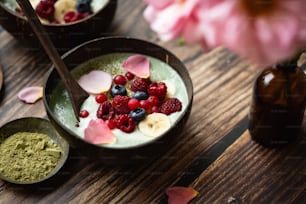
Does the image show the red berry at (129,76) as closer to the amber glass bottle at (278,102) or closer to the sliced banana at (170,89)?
the sliced banana at (170,89)

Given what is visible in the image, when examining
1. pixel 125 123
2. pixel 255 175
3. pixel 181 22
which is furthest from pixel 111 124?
pixel 181 22

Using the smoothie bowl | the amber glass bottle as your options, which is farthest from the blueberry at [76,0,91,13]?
the amber glass bottle

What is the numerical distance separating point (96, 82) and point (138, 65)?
2.9 inches

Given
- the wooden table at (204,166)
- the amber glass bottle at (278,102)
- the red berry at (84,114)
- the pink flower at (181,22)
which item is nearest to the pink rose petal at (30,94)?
the wooden table at (204,166)

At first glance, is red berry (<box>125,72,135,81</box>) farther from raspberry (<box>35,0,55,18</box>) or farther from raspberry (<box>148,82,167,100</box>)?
raspberry (<box>35,0,55,18</box>)

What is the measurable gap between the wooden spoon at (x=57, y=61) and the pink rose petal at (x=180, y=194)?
18cm

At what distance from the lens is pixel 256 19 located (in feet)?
1.47

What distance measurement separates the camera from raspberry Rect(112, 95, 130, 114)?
0.83 meters

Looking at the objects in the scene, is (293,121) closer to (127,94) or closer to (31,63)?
(127,94)

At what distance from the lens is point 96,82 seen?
881mm

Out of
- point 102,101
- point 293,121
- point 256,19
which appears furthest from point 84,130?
point 256,19

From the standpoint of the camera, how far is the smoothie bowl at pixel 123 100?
778 mm

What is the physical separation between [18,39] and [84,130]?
0.28 meters

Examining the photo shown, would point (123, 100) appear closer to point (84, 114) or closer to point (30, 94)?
point (84, 114)
